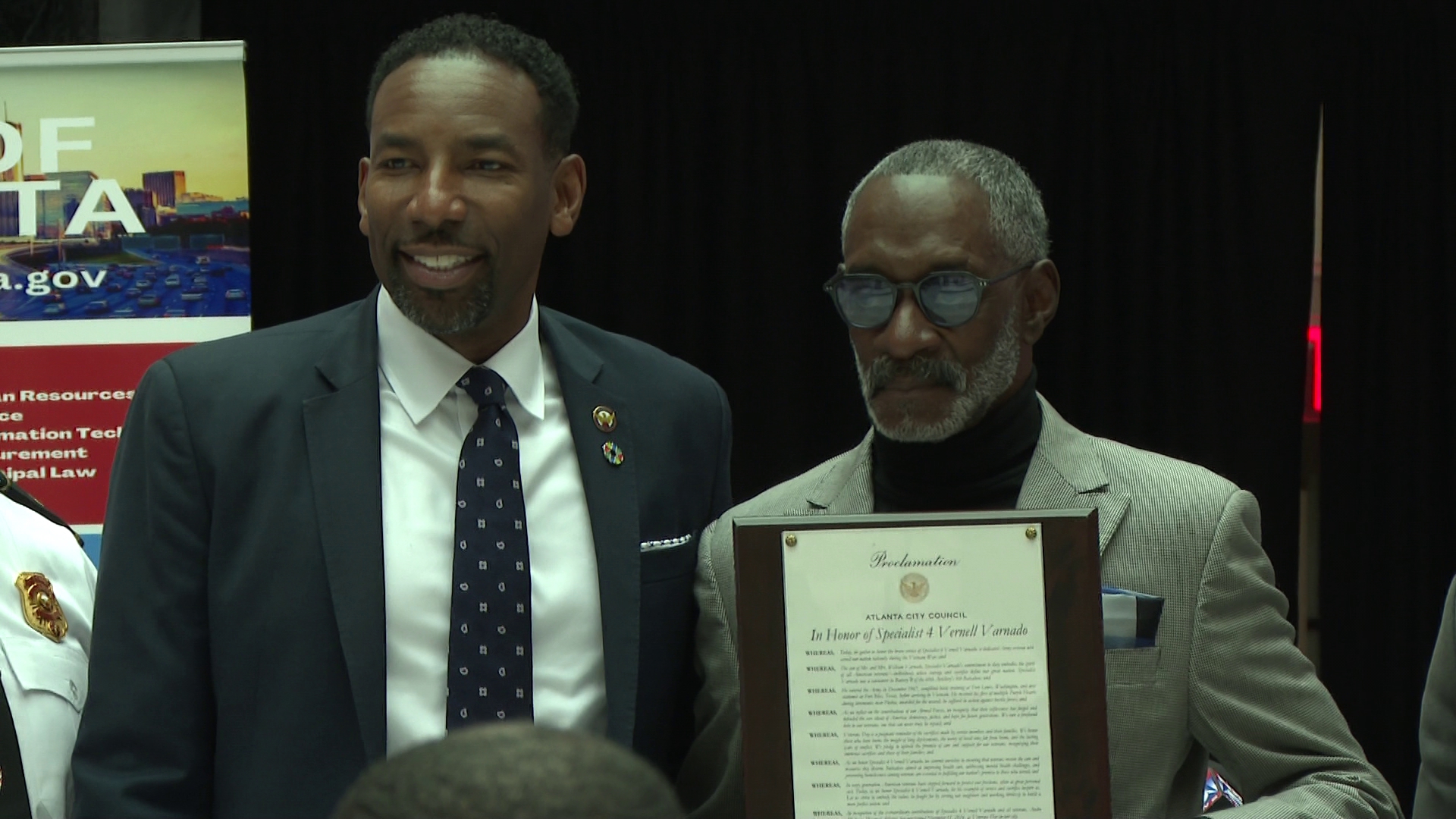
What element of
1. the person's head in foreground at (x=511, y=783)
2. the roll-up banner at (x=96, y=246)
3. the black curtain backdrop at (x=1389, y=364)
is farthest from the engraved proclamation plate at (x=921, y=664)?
the black curtain backdrop at (x=1389, y=364)

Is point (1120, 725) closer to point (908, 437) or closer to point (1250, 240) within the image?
point (908, 437)

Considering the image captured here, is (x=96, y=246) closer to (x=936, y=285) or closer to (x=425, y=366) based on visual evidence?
(x=425, y=366)

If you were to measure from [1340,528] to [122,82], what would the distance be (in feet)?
14.1

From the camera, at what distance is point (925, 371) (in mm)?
2307

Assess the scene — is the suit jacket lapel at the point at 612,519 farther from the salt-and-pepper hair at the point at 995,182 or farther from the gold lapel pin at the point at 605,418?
the salt-and-pepper hair at the point at 995,182

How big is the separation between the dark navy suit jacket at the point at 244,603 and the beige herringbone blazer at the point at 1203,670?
0.68m

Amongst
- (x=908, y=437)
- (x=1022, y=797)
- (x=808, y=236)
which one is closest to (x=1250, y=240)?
(x=808, y=236)

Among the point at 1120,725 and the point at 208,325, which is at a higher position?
the point at 208,325

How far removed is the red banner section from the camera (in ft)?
14.9

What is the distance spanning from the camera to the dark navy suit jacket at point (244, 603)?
2234 millimetres

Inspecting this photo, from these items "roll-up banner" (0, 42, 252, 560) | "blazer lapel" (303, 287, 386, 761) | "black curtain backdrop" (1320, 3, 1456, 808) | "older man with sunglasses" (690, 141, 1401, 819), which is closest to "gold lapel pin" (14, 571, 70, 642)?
"blazer lapel" (303, 287, 386, 761)

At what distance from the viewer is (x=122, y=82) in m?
4.59

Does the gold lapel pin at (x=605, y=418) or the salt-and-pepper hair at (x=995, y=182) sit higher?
the salt-and-pepper hair at (x=995, y=182)

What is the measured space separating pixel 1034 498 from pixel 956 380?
0.21m
